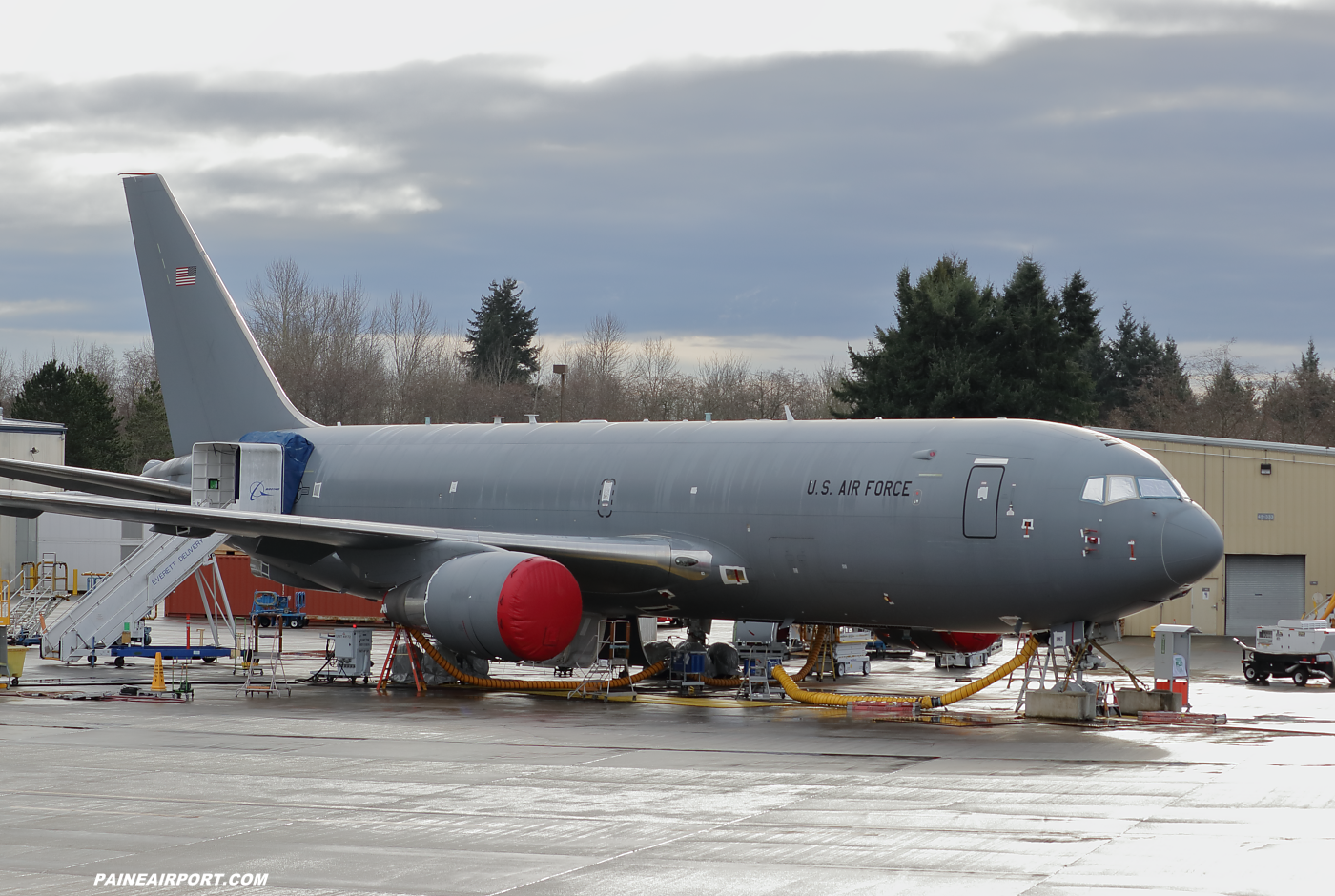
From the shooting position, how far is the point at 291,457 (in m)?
30.6

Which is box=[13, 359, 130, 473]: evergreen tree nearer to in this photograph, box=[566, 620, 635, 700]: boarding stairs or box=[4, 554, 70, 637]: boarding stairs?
box=[4, 554, 70, 637]: boarding stairs

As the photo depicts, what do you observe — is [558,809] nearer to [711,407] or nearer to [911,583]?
[911,583]

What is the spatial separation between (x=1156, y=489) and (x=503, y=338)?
9050 centimetres

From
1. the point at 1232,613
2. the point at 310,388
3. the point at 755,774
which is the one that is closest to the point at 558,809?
the point at 755,774

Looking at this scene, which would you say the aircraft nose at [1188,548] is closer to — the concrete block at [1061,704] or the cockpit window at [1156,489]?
the cockpit window at [1156,489]

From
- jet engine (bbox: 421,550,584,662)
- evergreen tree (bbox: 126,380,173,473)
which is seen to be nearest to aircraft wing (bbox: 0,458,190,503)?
jet engine (bbox: 421,550,584,662)

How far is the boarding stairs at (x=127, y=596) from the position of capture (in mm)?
30859

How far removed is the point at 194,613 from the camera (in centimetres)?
5009

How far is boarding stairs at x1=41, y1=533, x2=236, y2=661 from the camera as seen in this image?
30.9 m

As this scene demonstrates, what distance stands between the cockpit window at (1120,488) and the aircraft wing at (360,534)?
6.51 meters

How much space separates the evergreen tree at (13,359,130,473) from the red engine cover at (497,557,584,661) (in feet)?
196

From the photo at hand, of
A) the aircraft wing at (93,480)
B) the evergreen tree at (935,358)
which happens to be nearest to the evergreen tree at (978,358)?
the evergreen tree at (935,358)

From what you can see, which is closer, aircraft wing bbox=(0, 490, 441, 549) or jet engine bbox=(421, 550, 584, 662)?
jet engine bbox=(421, 550, 584, 662)

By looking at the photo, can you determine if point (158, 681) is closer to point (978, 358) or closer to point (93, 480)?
point (93, 480)
